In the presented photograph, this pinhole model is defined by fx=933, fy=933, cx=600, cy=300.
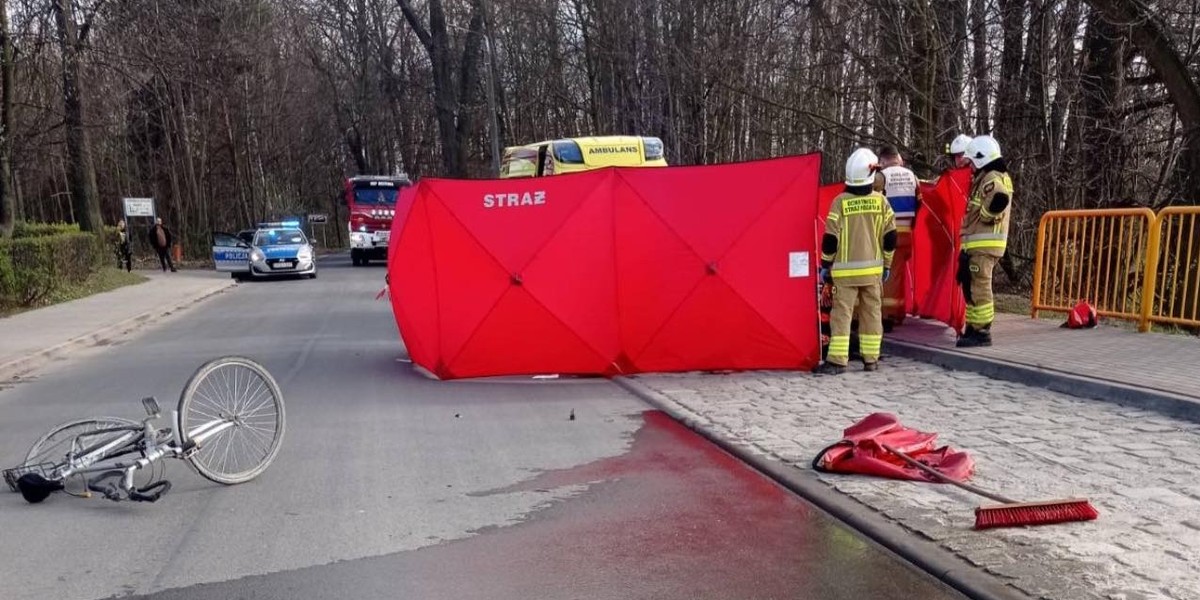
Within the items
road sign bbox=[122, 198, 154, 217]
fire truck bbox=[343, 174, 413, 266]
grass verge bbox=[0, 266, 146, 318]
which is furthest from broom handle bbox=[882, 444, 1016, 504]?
road sign bbox=[122, 198, 154, 217]

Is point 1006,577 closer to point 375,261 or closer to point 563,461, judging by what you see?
point 563,461

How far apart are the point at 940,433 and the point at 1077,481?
4.44ft

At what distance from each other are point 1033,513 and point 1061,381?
149 inches

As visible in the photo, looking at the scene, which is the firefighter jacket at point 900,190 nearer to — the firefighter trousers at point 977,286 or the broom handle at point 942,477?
the firefighter trousers at point 977,286

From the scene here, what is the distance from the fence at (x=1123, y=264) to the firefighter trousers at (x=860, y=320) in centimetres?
297

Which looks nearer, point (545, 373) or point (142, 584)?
point (142, 584)

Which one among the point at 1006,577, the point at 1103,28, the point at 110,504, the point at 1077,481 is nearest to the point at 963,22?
the point at 1103,28

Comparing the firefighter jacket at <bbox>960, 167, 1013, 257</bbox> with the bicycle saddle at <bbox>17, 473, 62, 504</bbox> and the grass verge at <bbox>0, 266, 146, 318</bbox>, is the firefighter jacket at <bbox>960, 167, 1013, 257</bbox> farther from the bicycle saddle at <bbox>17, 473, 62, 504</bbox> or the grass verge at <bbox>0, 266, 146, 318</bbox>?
the grass verge at <bbox>0, 266, 146, 318</bbox>

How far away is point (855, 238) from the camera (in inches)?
359

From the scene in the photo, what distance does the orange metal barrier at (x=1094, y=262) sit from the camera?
34.1 ft

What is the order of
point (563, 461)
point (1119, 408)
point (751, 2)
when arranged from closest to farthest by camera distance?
point (563, 461), point (1119, 408), point (751, 2)

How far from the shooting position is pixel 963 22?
14984 mm

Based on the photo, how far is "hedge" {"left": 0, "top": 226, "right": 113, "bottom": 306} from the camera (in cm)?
1858

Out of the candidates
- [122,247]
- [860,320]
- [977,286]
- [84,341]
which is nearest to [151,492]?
[860,320]
